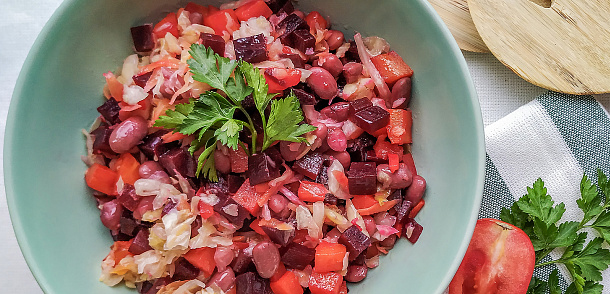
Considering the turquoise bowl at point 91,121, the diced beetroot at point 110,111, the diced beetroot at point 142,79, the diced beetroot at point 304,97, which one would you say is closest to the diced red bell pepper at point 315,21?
the turquoise bowl at point 91,121

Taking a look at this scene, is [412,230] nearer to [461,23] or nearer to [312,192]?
[312,192]

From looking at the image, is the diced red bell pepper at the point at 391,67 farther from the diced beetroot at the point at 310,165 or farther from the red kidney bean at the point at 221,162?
the red kidney bean at the point at 221,162

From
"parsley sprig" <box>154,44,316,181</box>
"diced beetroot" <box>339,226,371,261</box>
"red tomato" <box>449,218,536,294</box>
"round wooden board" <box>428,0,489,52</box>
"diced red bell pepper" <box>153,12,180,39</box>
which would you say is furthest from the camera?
"round wooden board" <box>428,0,489,52</box>

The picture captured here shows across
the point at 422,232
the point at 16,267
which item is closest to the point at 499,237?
the point at 422,232

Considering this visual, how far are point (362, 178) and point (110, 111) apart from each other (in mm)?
1609

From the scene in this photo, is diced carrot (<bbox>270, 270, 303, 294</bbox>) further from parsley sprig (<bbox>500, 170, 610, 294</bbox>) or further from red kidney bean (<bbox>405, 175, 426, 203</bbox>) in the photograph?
parsley sprig (<bbox>500, 170, 610, 294</bbox>)

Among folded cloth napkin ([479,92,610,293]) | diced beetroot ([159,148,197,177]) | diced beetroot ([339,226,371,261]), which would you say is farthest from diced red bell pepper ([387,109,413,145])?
diced beetroot ([159,148,197,177])

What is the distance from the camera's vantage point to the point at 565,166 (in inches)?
145

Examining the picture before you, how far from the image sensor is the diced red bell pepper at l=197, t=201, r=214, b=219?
9.16 ft

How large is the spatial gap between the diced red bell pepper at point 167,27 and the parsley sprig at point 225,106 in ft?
1.61

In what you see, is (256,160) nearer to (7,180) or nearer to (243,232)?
(243,232)

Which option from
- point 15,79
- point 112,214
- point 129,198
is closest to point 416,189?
point 129,198

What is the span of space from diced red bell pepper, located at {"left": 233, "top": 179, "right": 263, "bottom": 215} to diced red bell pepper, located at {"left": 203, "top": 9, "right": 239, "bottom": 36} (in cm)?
99

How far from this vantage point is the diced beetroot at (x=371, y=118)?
2814mm
